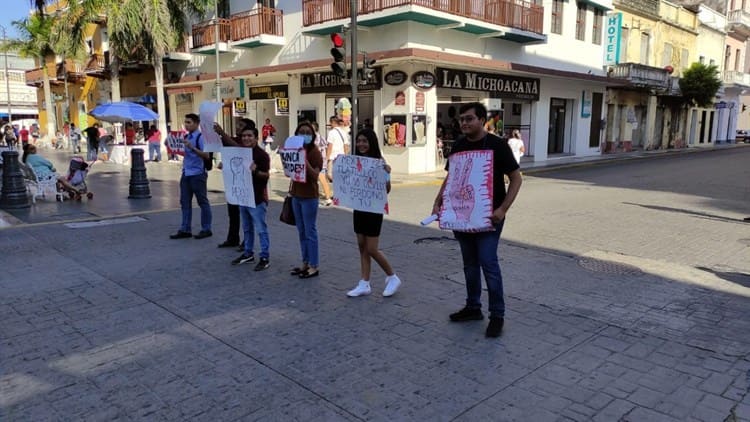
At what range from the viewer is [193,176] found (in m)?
7.86

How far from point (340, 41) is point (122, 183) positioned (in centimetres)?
766

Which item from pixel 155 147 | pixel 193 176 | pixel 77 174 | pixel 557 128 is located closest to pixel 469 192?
pixel 193 176

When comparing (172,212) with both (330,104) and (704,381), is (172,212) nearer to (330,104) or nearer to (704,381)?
(704,381)

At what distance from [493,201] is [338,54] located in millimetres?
8824

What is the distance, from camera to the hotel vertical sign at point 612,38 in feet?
85.7

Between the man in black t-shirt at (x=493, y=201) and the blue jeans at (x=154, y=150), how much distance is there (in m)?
21.0

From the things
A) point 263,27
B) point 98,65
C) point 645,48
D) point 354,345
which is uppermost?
→ point 645,48

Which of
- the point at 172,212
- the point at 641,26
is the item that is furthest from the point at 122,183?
the point at 641,26

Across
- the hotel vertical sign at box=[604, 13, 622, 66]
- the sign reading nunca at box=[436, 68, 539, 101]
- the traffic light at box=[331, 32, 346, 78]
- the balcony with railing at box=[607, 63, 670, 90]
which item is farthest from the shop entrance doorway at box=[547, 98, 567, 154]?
the traffic light at box=[331, 32, 346, 78]

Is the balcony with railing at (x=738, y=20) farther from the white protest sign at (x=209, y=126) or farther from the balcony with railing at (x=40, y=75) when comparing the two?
the balcony with railing at (x=40, y=75)

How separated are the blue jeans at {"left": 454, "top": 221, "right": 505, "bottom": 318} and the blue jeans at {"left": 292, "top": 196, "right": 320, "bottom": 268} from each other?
2.00m

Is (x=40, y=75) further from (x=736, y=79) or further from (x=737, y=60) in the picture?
(x=737, y=60)

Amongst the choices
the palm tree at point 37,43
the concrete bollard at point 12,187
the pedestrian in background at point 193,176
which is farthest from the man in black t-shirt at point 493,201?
the palm tree at point 37,43

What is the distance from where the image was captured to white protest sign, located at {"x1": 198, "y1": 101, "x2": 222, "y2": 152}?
6930 mm
